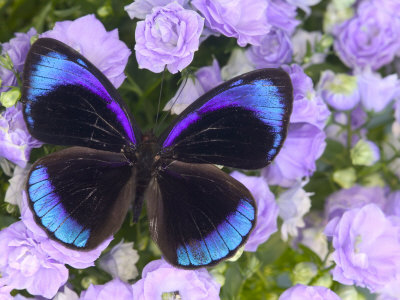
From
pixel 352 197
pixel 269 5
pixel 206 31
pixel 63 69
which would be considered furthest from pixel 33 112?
pixel 352 197

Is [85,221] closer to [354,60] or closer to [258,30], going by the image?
[258,30]

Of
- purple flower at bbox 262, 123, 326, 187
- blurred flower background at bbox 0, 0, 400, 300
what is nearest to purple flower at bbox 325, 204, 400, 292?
blurred flower background at bbox 0, 0, 400, 300

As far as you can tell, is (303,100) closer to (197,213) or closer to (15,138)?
(197,213)

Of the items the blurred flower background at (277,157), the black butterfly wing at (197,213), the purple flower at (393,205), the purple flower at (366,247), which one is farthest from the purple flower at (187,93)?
the purple flower at (393,205)

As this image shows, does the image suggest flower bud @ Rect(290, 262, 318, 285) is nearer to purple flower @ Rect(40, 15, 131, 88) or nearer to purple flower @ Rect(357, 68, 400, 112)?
purple flower @ Rect(357, 68, 400, 112)

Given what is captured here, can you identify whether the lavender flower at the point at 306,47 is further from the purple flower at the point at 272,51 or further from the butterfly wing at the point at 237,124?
the butterfly wing at the point at 237,124
